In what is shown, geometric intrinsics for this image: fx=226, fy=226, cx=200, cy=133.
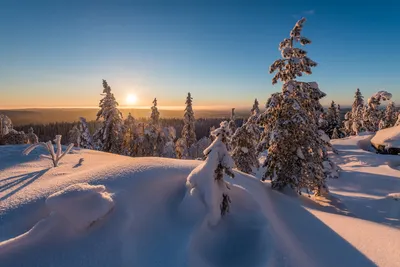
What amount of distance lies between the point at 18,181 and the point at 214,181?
5893 millimetres

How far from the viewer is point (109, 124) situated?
25.7 metres

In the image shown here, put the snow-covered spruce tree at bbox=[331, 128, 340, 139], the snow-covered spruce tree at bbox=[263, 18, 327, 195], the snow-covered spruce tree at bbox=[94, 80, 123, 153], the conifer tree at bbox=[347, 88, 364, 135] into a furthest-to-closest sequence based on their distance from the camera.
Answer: the snow-covered spruce tree at bbox=[331, 128, 340, 139] → the conifer tree at bbox=[347, 88, 364, 135] → the snow-covered spruce tree at bbox=[94, 80, 123, 153] → the snow-covered spruce tree at bbox=[263, 18, 327, 195]

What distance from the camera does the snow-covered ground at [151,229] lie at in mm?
4270

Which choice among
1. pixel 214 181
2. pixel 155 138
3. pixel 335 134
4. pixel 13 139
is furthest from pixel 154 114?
pixel 335 134

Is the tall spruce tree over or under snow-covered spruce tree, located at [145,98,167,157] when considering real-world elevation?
over

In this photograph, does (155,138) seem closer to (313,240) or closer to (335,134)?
(313,240)

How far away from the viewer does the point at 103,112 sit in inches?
1010

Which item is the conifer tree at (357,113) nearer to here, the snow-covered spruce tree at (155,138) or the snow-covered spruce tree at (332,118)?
the snow-covered spruce tree at (332,118)

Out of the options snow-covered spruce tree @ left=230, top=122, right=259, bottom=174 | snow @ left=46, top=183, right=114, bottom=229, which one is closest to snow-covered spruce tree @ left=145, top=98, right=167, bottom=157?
snow-covered spruce tree @ left=230, top=122, right=259, bottom=174

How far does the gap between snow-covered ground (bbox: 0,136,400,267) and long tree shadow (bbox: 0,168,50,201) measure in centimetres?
3

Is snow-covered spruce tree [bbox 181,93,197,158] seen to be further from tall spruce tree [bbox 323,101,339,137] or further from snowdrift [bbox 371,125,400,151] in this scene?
tall spruce tree [bbox 323,101,339,137]

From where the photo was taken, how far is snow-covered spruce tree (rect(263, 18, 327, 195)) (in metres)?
10.8

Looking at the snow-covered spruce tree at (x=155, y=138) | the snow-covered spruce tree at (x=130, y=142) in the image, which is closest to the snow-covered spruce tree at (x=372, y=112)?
the snow-covered spruce tree at (x=155, y=138)

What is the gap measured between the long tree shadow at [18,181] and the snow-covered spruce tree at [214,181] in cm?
457
